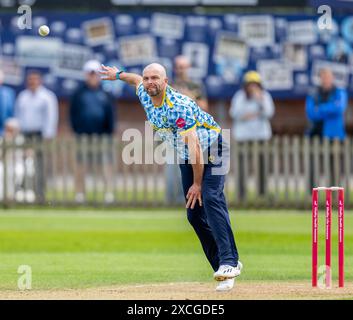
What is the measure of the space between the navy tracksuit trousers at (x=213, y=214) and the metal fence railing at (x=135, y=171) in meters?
10.5

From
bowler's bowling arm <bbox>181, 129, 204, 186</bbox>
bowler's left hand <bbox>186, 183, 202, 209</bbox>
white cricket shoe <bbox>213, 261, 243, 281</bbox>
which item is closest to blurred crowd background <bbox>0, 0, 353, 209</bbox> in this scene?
bowler's left hand <bbox>186, 183, 202, 209</bbox>

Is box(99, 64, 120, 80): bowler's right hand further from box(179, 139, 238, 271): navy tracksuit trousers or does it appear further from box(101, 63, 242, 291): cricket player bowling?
box(179, 139, 238, 271): navy tracksuit trousers

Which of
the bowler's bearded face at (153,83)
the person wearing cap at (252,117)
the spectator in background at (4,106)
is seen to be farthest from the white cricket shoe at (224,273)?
the spectator in background at (4,106)

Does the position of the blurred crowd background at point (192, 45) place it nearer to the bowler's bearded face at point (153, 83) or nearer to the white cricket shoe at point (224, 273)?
the white cricket shoe at point (224, 273)

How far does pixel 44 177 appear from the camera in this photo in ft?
77.8

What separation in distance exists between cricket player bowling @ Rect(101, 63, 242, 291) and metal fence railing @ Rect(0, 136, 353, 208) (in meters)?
10.6

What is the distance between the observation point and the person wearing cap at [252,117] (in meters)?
23.6

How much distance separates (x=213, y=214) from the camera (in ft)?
41.0

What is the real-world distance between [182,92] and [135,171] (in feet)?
8.97

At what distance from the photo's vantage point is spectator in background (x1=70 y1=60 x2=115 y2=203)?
2388 cm
